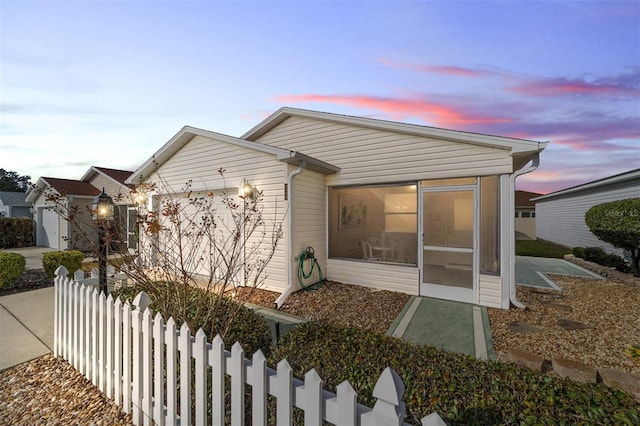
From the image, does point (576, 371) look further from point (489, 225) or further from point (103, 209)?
point (103, 209)

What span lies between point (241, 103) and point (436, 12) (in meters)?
6.07

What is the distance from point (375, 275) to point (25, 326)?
6.80 m

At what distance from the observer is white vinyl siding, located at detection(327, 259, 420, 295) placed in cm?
659

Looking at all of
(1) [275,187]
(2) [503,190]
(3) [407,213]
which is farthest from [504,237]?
(1) [275,187]

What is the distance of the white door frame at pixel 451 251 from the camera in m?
5.91

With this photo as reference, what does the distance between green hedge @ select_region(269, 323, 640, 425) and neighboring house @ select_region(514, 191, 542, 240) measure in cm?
2629

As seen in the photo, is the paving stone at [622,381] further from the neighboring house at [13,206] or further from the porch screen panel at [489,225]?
the neighboring house at [13,206]

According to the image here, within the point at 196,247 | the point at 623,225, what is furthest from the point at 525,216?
the point at 196,247

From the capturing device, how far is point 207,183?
305 inches

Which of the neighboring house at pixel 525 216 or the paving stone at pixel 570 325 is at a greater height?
the neighboring house at pixel 525 216

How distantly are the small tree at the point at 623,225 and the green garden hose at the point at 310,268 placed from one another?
888 centimetres

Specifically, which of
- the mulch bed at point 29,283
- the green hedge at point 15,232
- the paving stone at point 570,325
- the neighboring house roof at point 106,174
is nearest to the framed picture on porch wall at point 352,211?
the paving stone at point 570,325

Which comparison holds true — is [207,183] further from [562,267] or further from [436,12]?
[562,267]

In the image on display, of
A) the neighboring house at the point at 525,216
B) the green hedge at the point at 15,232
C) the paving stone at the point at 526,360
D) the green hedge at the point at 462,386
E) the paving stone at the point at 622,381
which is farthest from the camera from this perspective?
the neighboring house at the point at 525,216
